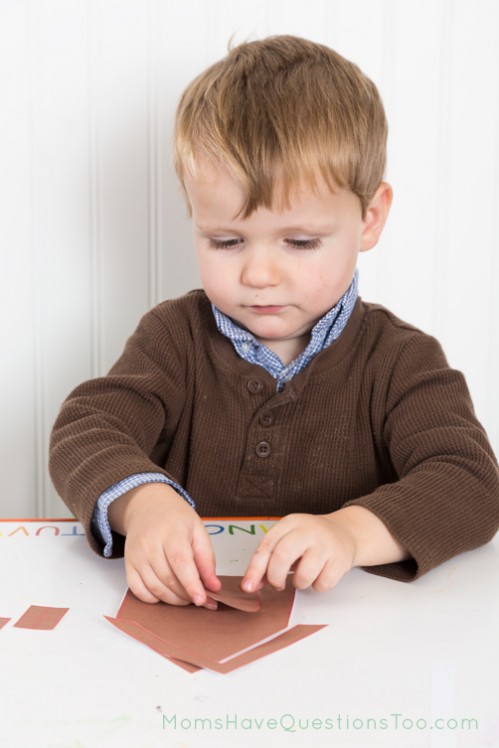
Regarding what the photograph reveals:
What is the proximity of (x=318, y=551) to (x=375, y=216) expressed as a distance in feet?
1.60

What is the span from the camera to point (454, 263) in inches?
55.5

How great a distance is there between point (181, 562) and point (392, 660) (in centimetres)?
18

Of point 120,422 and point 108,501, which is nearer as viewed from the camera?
point 108,501

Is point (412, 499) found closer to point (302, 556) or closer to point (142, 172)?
point (302, 556)

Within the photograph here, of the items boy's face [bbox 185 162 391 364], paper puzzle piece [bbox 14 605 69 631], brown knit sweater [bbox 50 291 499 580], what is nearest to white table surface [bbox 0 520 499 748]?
paper puzzle piece [bbox 14 605 69 631]

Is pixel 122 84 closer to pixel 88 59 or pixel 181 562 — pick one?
pixel 88 59

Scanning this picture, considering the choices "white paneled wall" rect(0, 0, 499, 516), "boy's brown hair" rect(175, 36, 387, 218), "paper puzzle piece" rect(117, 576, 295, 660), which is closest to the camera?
"paper puzzle piece" rect(117, 576, 295, 660)

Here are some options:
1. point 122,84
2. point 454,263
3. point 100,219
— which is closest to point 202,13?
point 122,84

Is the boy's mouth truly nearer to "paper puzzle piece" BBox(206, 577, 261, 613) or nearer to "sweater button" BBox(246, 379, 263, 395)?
"sweater button" BBox(246, 379, 263, 395)

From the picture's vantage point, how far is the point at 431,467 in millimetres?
861

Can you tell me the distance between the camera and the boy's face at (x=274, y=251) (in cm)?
93

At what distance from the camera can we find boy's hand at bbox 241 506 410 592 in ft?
2.29

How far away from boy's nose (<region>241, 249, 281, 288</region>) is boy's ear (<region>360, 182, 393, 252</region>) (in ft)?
0.51

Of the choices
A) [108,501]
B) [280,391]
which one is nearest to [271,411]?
[280,391]
